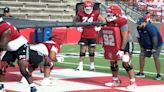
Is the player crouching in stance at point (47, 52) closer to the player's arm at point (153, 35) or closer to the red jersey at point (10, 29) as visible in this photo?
the red jersey at point (10, 29)

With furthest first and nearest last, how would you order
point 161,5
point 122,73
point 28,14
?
point 161,5 → point 28,14 → point 122,73

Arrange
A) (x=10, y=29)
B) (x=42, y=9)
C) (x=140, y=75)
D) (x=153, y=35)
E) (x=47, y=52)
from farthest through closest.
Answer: (x=42, y=9)
(x=140, y=75)
(x=153, y=35)
(x=47, y=52)
(x=10, y=29)

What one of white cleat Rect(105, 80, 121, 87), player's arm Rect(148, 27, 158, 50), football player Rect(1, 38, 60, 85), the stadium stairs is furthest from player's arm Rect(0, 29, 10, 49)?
the stadium stairs

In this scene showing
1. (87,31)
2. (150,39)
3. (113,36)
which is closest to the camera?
(113,36)

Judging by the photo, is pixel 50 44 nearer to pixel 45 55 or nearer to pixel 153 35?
pixel 45 55

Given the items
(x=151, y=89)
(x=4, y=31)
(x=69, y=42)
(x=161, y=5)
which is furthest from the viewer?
(x=161, y=5)

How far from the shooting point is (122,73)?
42.7 ft

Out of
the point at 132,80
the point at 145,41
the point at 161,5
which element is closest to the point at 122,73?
the point at 145,41

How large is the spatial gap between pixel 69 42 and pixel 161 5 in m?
10.3

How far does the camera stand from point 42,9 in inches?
1189

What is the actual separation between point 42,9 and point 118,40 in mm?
20757

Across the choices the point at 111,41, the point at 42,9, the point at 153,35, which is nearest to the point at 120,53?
the point at 111,41

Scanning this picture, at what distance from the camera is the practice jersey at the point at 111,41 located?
9797 mm

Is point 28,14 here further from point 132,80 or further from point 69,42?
point 132,80
